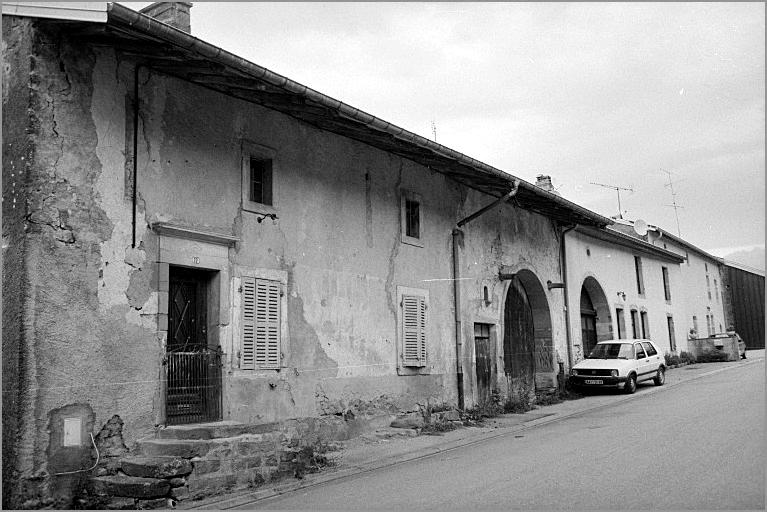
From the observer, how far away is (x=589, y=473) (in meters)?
8.17

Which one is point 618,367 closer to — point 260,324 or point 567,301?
point 567,301

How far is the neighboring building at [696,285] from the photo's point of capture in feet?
111

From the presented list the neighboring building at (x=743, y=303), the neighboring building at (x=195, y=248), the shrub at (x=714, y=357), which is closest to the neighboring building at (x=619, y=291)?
the shrub at (x=714, y=357)

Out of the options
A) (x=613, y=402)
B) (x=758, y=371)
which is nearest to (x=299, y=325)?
(x=613, y=402)

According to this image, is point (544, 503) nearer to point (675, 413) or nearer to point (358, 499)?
point (358, 499)

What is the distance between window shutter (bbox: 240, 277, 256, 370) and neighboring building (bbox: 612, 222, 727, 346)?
24.8m

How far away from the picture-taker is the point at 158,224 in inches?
363

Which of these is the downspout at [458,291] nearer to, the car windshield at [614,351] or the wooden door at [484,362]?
the wooden door at [484,362]

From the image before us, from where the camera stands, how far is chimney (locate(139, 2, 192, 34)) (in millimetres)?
10633

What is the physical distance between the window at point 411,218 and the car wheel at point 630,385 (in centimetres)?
850

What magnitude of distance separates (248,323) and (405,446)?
339 centimetres

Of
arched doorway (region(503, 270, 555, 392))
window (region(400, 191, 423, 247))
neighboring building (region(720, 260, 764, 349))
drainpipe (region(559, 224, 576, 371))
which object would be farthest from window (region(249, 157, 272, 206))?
neighboring building (region(720, 260, 764, 349))

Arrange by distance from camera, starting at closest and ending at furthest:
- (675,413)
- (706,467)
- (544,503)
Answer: (544,503)
(706,467)
(675,413)

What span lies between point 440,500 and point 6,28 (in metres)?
7.11
